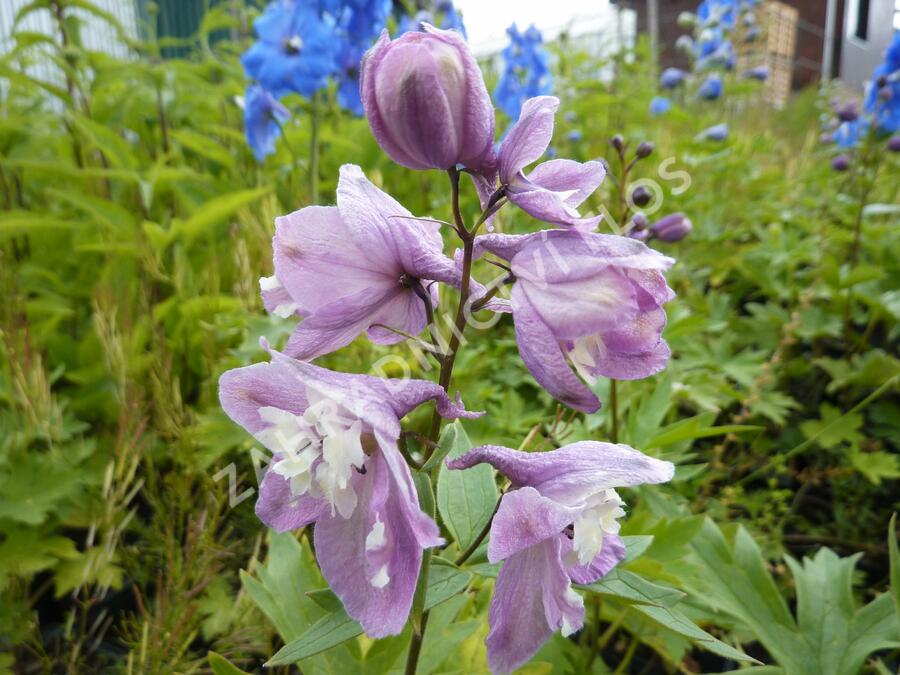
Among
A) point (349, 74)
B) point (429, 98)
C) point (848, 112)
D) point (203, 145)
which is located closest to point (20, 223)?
point (203, 145)

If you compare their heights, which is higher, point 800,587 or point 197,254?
point 197,254

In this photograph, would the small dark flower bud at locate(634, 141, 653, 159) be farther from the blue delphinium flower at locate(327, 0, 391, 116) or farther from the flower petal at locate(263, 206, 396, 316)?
the blue delphinium flower at locate(327, 0, 391, 116)

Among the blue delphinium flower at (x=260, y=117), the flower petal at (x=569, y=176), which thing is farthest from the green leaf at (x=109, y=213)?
the flower petal at (x=569, y=176)

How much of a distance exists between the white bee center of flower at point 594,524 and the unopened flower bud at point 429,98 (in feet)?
1.13

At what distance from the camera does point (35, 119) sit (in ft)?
9.48

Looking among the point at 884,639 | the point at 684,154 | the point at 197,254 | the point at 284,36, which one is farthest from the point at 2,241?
the point at 684,154

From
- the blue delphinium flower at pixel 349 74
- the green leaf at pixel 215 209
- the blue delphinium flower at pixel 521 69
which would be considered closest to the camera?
the green leaf at pixel 215 209

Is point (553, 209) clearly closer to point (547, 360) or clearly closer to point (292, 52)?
point (547, 360)

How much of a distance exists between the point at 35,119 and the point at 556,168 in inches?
120

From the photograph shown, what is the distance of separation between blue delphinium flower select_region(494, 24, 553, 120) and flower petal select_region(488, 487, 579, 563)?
306 centimetres

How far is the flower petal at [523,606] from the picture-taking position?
2.01 feet

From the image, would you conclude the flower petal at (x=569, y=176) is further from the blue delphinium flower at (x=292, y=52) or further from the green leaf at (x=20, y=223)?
the blue delphinium flower at (x=292, y=52)

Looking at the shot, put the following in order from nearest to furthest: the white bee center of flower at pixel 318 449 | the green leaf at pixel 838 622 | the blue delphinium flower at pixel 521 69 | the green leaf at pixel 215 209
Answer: the white bee center of flower at pixel 318 449 → the green leaf at pixel 838 622 → the green leaf at pixel 215 209 → the blue delphinium flower at pixel 521 69

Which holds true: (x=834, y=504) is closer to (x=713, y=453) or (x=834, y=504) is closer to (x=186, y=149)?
(x=713, y=453)
